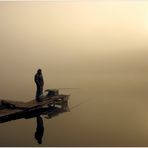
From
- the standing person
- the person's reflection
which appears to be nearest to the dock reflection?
the person's reflection

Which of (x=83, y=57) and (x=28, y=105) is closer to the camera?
(x=28, y=105)

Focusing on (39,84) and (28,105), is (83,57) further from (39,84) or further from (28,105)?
(28,105)

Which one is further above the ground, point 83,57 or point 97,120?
point 83,57

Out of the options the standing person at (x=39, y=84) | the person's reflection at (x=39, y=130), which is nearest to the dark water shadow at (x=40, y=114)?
the person's reflection at (x=39, y=130)

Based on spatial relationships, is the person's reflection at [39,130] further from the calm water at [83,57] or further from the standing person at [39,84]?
the standing person at [39,84]

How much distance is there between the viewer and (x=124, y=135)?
2.22 meters

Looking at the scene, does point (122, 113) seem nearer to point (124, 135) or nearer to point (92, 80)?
point (124, 135)

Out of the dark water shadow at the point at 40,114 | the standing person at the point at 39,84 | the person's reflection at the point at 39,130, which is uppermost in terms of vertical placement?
the standing person at the point at 39,84

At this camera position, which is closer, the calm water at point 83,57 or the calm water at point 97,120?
the calm water at point 97,120

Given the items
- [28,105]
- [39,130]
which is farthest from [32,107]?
[39,130]

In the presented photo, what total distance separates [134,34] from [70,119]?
81 centimetres

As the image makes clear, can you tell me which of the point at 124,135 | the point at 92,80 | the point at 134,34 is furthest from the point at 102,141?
the point at 134,34

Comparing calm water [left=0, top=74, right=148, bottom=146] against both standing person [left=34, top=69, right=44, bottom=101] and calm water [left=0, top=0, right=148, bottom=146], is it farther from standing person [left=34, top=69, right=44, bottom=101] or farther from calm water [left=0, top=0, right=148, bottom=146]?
standing person [left=34, top=69, right=44, bottom=101]

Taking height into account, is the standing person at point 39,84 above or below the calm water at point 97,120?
above
